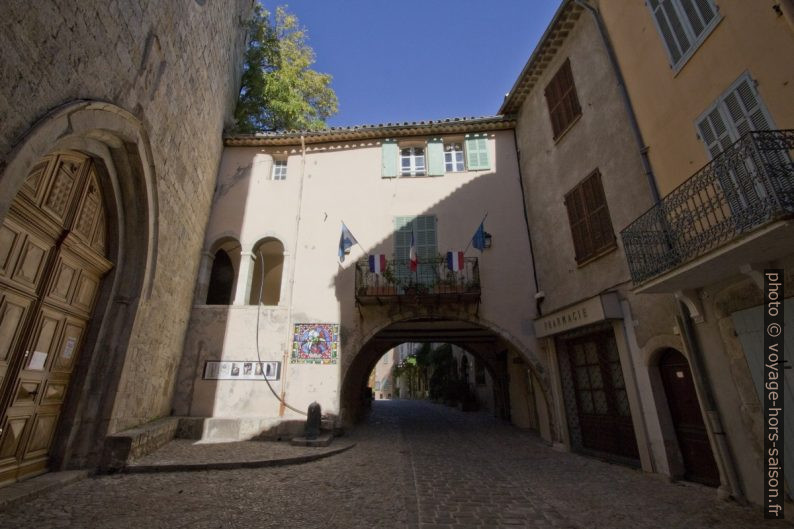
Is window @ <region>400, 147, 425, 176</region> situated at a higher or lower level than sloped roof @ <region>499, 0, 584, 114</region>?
lower

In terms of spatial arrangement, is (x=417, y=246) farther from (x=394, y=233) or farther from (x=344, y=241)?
(x=344, y=241)

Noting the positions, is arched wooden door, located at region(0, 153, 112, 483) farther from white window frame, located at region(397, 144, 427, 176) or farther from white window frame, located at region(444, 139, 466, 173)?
white window frame, located at region(444, 139, 466, 173)

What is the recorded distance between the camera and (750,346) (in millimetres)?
4926

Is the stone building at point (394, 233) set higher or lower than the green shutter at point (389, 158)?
lower

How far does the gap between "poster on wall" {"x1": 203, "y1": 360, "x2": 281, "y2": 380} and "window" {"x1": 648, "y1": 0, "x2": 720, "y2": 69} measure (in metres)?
10.8

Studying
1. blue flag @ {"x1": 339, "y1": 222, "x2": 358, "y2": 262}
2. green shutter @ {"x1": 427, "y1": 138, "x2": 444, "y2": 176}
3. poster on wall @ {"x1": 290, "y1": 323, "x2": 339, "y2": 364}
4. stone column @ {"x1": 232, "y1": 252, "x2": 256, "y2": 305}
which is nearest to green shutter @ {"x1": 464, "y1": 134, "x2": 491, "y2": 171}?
green shutter @ {"x1": 427, "y1": 138, "x2": 444, "y2": 176}

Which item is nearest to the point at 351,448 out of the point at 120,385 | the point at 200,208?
the point at 120,385

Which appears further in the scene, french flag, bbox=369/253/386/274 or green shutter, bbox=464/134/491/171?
green shutter, bbox=464/134/491/171

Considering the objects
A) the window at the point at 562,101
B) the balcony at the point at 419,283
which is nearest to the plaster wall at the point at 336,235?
the balcony at the point at 419,283

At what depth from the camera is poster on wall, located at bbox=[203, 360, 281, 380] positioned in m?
9.63

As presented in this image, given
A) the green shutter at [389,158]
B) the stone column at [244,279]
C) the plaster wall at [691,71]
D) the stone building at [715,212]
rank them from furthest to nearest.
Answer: the green shutter at [389,158], the stone column at [244,279], the plaster wall at [691,71], the stone building at [715,212]

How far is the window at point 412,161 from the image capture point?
471 inches

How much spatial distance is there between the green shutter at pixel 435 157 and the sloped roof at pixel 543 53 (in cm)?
245

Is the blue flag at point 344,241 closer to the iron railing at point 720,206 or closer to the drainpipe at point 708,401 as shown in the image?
the iron railing at point 720,206
